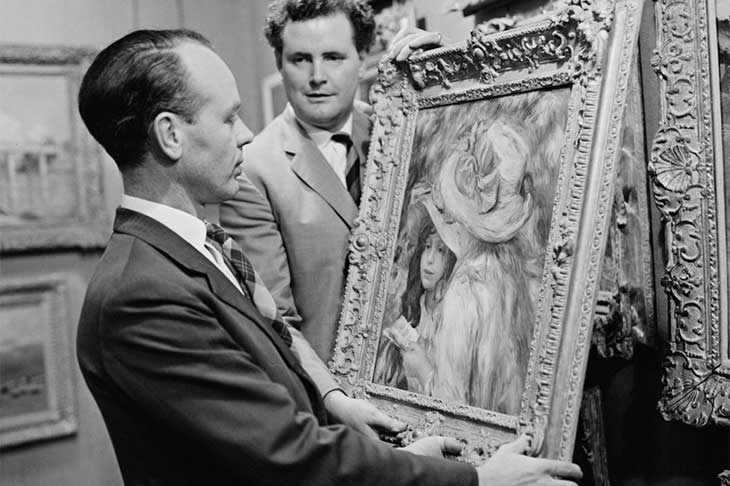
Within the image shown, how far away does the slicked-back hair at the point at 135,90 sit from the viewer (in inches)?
52.8

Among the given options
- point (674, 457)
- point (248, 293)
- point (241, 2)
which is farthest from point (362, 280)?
point (241, 2)

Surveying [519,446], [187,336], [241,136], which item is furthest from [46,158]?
[519,446]

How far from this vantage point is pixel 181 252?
136 centimetres

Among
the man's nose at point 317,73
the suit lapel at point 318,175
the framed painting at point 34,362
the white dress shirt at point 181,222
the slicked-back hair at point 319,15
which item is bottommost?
the framed painting at point 34,362

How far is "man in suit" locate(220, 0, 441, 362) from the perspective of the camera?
2.01 m

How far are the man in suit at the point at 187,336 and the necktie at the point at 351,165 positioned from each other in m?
0.66

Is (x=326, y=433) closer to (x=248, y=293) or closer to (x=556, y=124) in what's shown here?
(x=248, y=293)

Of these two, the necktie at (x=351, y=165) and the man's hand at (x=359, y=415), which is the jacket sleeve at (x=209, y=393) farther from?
the necktie at (x=351, y=165)

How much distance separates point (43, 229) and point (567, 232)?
8.02 ft

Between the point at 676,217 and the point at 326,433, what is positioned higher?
the point at 676,217

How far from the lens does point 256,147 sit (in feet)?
7.00

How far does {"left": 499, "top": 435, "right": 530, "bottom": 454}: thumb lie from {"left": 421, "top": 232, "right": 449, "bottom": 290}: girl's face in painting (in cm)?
45

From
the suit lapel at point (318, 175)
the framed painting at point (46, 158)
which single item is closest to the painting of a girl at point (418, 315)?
the suit lapel at point (318, 175)

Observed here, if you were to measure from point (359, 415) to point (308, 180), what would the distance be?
2.11 feet
